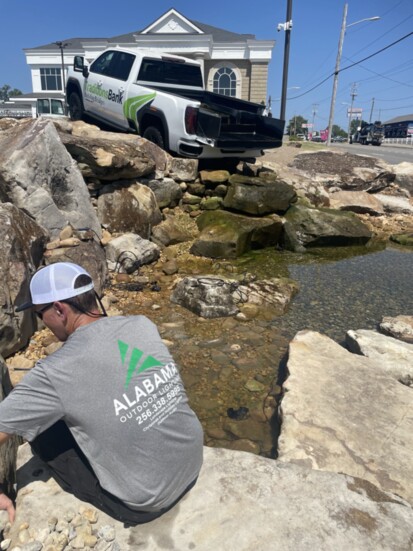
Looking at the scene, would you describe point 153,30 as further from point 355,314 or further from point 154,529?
point 154,529

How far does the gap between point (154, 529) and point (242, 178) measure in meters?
7.88

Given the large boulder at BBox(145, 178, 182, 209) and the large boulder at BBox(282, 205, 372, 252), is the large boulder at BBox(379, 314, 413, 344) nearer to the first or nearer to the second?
the large boulder at BBox(282, 205, 372, 252)

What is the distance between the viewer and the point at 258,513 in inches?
83.5

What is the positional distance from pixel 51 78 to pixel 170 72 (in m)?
38.6

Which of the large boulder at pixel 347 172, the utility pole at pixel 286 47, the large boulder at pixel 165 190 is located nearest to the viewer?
the large boulder at pixel 165 190

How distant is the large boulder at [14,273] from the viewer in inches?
161

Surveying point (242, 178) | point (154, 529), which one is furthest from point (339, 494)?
point (242, 178)

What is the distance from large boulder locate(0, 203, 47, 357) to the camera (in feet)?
13.4

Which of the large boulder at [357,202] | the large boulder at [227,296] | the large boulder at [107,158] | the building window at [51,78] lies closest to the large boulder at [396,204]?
the large boulder at [357,202]

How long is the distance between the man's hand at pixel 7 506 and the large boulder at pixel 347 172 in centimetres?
1154

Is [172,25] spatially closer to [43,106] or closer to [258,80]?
[258,80]

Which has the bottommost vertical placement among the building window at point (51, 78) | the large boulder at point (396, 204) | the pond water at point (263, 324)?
the pond water at point (263, 324)

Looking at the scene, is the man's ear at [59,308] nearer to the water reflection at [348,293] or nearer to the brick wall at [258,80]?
the water reflection at [348,293]

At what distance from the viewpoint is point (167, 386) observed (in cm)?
198
